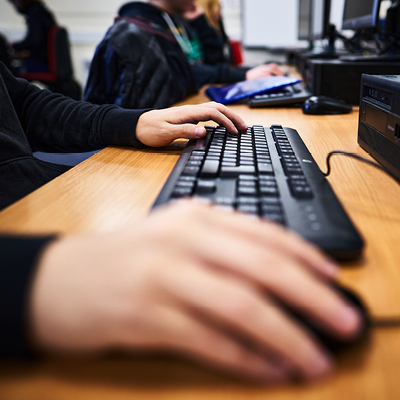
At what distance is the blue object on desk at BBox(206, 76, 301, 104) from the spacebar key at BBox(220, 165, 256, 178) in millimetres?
677

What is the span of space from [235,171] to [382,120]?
0.84 ft

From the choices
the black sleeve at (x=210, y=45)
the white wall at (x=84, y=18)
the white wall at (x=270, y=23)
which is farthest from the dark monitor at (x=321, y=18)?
the white wall at (x=84, y=18)

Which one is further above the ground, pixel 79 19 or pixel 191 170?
pixel 79 19

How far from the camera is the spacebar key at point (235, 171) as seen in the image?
0.41 meters

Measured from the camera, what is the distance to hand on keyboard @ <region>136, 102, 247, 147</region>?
63 centimetres

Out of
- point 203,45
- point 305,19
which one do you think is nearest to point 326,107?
point 305,19

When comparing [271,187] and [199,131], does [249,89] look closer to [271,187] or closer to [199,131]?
[199,131]

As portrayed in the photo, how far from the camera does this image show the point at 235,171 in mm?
419

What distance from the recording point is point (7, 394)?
0.63ft

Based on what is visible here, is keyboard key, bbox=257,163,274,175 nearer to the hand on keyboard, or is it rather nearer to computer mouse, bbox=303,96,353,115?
the hand on keyboard

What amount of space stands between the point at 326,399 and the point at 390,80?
0.44m

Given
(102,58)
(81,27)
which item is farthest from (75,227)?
(81,27)

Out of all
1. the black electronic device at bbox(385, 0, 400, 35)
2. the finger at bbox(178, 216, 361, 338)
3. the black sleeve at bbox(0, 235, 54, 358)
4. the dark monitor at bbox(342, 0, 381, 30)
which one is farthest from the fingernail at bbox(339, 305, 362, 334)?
the black electronic device at bbox(385, 0, 400, 35)

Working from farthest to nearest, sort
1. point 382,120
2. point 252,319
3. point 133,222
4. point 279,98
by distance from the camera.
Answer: point 279,98
point 382,120
point 133,222
point 252,319
